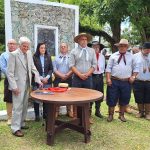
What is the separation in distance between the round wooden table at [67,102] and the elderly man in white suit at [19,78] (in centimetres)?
30

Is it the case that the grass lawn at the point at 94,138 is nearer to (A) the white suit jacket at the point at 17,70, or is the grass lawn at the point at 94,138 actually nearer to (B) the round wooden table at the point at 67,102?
(B) the round wooden table at the point at 67,102

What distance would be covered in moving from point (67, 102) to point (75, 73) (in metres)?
1.68

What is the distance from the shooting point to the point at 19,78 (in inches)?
261

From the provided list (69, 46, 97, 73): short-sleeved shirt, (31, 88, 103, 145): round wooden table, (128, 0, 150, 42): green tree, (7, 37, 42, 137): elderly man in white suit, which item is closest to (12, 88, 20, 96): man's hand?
(7, 37, 42, 137): elderly man in white suit

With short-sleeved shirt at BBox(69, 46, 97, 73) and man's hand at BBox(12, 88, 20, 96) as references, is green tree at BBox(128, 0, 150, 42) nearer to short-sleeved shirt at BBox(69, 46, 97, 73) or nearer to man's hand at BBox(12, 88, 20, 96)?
short-sleeved shirt at BBox(69, 46, 97, 73)

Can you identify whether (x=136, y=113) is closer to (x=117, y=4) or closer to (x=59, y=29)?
(x=59, y=29)

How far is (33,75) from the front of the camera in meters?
7.11

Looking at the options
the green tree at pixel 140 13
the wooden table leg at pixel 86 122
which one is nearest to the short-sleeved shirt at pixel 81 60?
the wooden table leg at pixel 86 122

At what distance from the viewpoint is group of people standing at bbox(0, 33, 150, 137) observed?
21.9ft

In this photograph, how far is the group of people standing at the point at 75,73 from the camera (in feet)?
21.9

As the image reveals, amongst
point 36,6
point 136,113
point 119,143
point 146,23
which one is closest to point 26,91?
point 119,143

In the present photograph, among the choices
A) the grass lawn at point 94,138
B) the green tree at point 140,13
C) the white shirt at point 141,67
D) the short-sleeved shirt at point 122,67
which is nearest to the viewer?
the grass lawn at point 94,138

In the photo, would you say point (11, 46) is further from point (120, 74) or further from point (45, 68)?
point (120, 74)

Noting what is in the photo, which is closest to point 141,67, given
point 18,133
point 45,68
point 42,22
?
point 45,68
